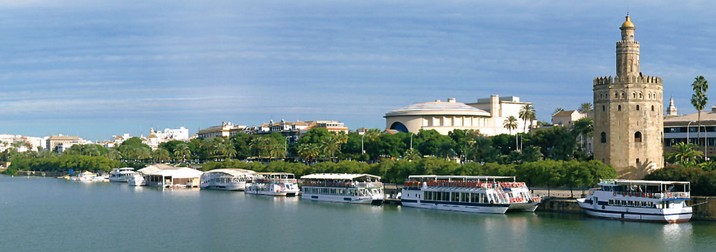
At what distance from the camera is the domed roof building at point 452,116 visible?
5940 inches

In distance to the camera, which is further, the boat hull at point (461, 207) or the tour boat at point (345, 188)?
the tour boat at point (345, 188)

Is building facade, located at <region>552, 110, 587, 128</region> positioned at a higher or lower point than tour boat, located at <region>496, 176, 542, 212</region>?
higher

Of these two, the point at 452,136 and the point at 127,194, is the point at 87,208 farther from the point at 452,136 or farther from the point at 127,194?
the point at 452,136

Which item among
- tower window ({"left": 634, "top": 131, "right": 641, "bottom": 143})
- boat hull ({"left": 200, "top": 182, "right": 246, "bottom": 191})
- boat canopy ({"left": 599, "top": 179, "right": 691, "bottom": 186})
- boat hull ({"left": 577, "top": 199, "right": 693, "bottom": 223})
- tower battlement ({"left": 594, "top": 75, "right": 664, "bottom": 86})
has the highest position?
tower battlement ({"left": 594, "top": 75, "right": 664, "bottom": 86})

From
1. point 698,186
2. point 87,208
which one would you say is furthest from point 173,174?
point 698,186

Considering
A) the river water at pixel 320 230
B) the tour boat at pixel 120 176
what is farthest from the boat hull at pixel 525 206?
the tour boat at pixel 120 176

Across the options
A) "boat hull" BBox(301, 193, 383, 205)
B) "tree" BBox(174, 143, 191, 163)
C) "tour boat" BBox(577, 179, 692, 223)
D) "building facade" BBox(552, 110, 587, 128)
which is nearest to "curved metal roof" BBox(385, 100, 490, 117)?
"building facade" BBox(552, 110, 587, 128)

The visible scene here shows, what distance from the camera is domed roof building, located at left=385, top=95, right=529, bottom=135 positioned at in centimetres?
15088

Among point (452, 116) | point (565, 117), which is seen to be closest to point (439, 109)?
point (452, 116)

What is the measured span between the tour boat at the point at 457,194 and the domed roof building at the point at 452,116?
79.1 m

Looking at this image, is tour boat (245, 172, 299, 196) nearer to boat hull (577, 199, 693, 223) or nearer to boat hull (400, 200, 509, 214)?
boat hull (400, 200, 509, 214)

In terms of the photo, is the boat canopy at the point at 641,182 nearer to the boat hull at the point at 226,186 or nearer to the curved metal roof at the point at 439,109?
the boat hull at the point at 226,186

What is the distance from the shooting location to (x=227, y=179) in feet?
334

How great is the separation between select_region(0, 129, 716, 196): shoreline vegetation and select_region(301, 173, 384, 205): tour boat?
4.88 m
